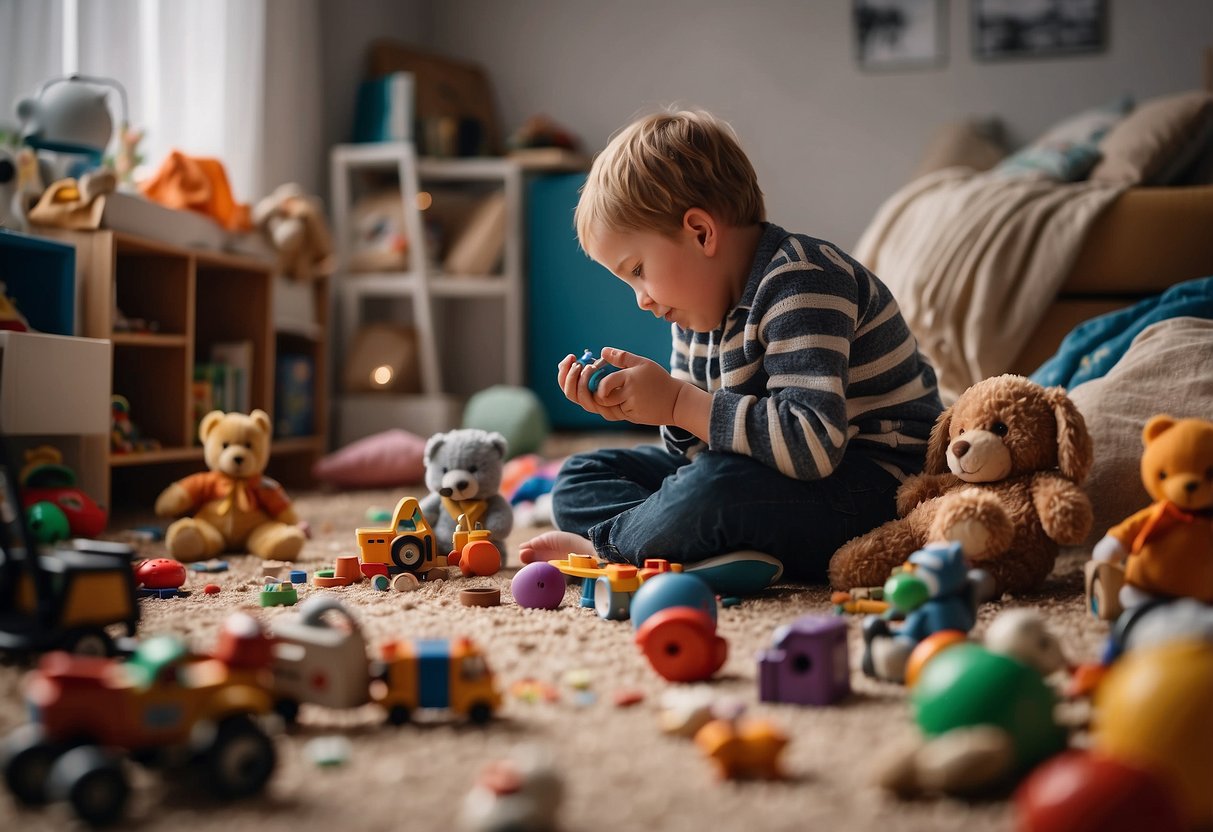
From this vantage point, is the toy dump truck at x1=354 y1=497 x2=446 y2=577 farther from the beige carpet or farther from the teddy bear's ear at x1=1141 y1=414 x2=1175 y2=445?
the teddy bear's ear at x1=1141 y1=414 x2=1175 y2=445

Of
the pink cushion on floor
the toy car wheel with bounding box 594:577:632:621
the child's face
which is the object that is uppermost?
the child's face

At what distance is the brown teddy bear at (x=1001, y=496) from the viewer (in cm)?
109

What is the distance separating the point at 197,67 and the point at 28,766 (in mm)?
2418

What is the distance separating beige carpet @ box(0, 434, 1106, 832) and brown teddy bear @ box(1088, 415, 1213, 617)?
0.23 ft

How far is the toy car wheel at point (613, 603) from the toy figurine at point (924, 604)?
0.27 meters

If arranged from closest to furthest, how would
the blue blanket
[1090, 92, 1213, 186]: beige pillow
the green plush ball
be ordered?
the blue blanket, [1090, 92, 1213, 186]: beige pillow, the green plush ball

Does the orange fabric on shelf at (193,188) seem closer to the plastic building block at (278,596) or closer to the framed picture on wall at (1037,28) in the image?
the plastic building block at (278,596)

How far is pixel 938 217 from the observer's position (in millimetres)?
2207

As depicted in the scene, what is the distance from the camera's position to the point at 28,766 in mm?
596

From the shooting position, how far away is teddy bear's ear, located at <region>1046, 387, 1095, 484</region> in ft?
3.72

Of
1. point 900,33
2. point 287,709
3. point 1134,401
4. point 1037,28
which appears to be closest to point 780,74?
point 900,33

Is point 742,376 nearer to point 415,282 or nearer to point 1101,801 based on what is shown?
point 1101,801

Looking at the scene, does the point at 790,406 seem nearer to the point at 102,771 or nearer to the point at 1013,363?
the point at 102,771

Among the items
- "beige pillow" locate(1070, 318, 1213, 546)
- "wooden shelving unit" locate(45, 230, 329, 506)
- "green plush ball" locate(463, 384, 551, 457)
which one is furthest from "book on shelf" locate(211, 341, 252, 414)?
"beige pillow" locate(1070, 318, 1213, 546)
